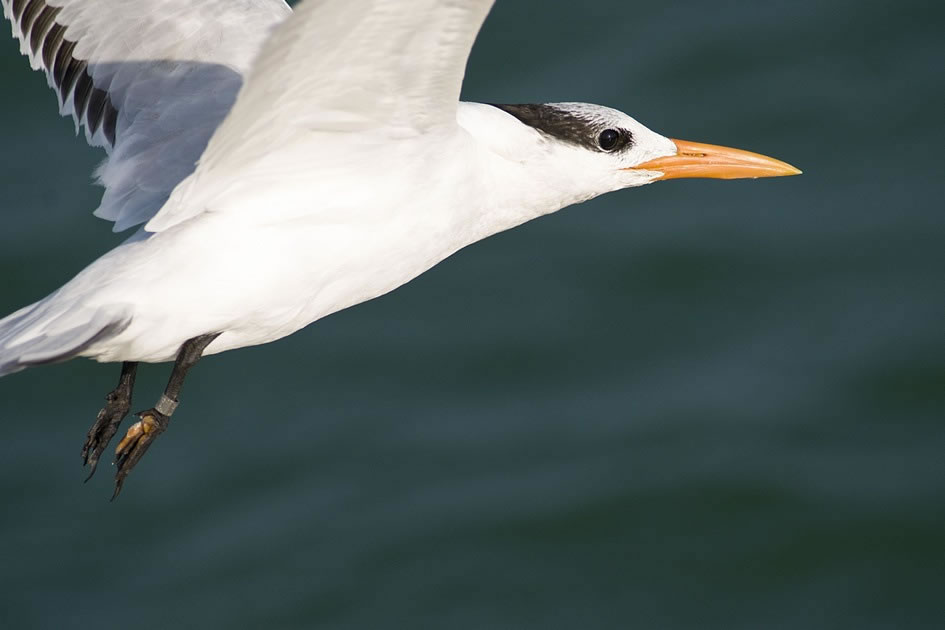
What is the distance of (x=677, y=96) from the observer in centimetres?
1011

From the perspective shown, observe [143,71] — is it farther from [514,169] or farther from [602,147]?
[602,147]

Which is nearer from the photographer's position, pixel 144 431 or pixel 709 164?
pixel 144 431

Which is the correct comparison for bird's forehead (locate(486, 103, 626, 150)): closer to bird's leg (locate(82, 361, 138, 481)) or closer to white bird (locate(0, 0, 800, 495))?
white bird (locate(0, 0, 800, 495))

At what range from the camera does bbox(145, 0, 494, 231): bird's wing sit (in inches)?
183

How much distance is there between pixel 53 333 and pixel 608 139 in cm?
220

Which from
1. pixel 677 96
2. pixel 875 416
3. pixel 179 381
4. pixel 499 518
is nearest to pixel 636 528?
pixel 499 518

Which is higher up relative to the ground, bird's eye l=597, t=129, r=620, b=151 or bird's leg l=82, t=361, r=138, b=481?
bird's eye l=597, t=129, r=620, b=151

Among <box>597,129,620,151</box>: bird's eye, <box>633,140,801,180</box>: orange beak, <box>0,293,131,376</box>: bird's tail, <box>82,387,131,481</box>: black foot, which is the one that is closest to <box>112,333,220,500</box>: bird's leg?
<box>82,387,131,481</box>: black foot

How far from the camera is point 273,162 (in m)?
5.41

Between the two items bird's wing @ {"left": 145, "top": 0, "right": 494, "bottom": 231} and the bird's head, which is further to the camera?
the bird's head

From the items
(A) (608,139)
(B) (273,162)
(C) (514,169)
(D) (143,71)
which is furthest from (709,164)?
(D) (143,71)

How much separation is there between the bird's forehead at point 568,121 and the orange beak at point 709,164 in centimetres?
25

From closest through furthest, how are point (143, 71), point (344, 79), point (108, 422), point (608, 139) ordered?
point (344, 79)
point (108, 422)
point (608, 139)
point (143, 71)

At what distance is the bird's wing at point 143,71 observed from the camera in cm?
603
